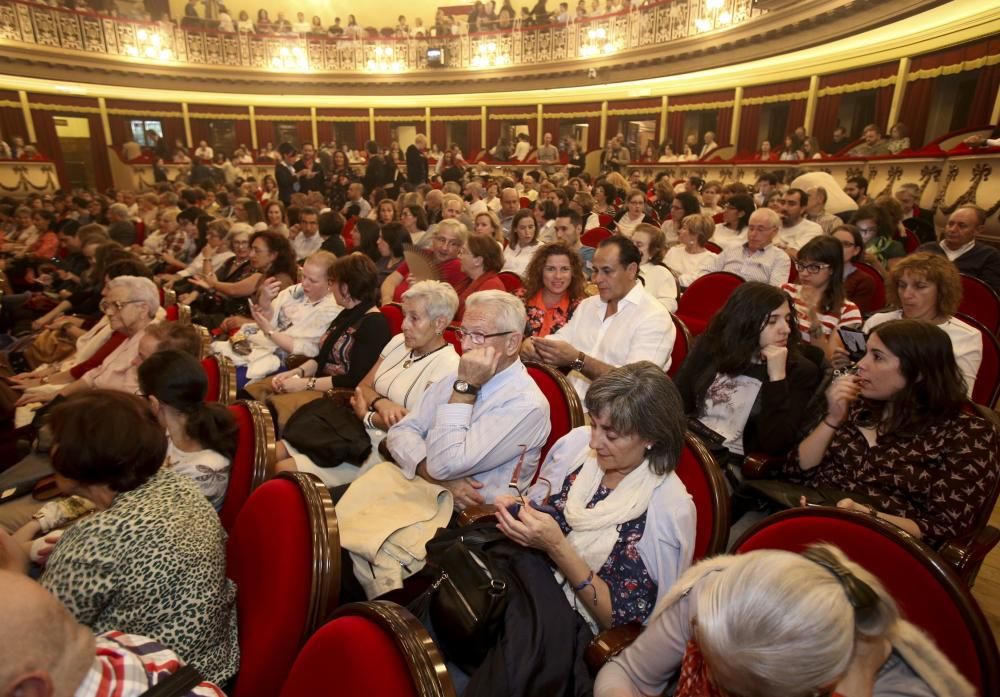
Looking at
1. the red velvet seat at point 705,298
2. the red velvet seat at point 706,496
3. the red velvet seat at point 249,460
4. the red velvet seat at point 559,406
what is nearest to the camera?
the red velvet seat at point 706,496

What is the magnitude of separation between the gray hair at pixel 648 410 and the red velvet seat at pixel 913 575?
0.29 m

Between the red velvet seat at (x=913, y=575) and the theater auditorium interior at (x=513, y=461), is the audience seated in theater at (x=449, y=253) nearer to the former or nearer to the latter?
the theater auditorium interior at (x=513, y=461)

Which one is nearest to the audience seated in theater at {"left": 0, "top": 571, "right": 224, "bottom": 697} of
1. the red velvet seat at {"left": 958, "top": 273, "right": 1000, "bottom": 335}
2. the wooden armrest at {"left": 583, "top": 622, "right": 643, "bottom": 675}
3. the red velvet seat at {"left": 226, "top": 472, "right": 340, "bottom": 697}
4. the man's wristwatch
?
the red velvet seat at {"left": 226, "top": 472, "right": 340, "bottom": 697}

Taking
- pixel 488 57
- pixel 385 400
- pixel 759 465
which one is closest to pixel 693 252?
pixel 759 465

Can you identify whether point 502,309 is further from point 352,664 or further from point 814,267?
point 814,267

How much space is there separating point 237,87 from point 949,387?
20993 mm

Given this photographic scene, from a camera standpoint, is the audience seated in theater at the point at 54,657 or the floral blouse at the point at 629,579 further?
the floral blouse at the point at 629,579

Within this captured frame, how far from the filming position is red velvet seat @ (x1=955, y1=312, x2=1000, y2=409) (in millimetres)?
2586

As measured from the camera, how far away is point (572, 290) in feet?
11.1

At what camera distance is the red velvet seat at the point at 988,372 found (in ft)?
8.48

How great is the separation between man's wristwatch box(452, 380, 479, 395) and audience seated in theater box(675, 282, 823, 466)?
0.92 meters

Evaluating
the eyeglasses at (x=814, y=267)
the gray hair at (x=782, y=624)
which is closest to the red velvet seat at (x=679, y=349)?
the eyeglasses at (x=814, y=267)

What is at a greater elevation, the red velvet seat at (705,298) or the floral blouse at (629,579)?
the red velvet seat at (705,298)

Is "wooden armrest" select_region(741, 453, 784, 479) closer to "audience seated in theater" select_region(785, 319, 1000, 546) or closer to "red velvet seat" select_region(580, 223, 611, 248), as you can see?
"audience seated in theater" select_region(785, 319, 1000, 546)
